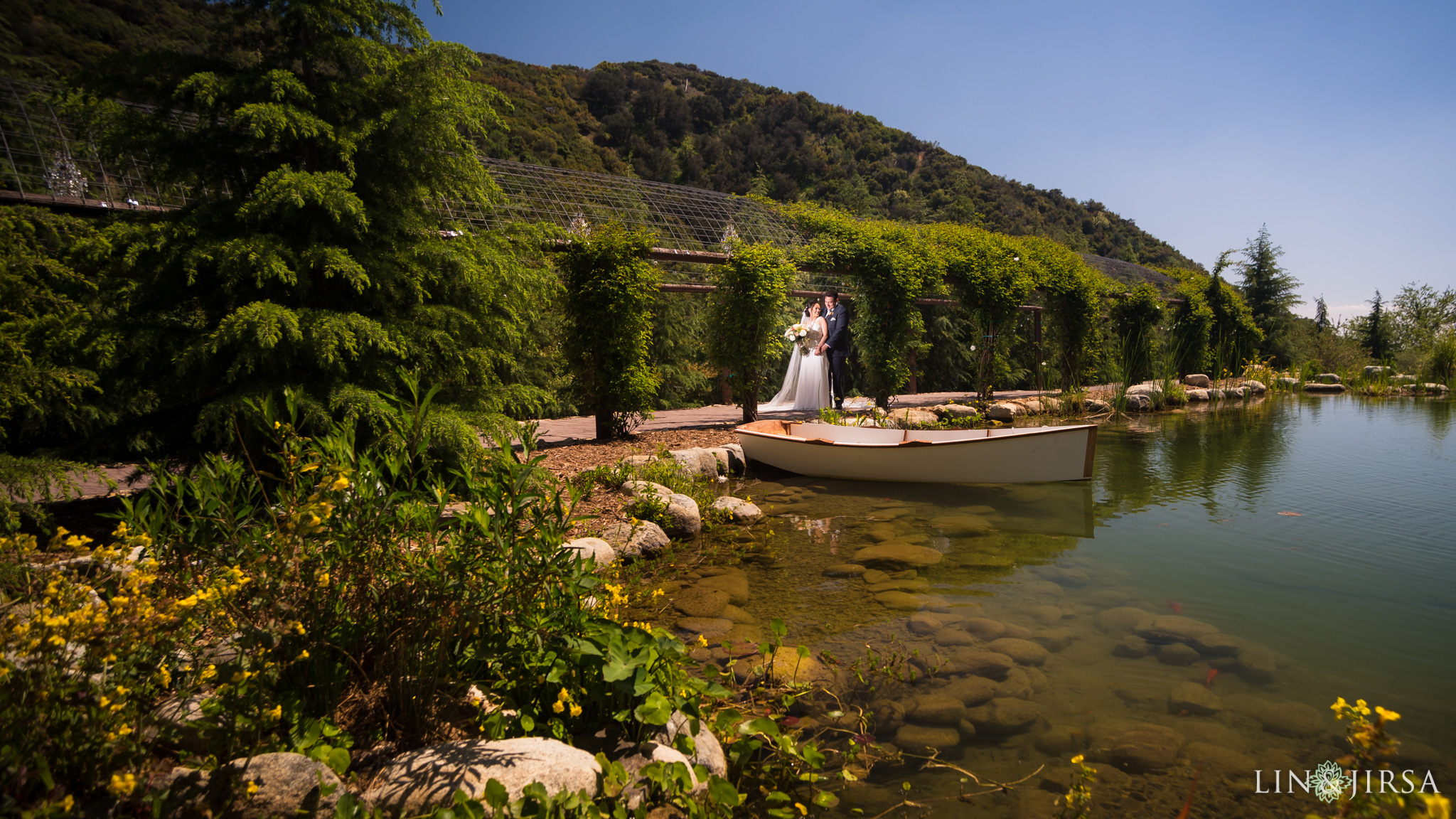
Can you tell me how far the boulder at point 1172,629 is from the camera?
328 cm

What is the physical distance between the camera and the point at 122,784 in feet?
3.98

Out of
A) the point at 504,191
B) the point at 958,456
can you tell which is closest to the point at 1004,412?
the point at 958,456

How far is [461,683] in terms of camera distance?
187 centimetres

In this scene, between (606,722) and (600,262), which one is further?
(600,262)

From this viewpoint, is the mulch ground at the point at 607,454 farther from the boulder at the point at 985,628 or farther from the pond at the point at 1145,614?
the boulder at the point at 985,628

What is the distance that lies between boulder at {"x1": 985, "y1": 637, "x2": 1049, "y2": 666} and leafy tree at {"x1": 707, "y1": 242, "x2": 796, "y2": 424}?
665cm

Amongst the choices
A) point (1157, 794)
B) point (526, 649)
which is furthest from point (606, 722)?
point (1157, 794)

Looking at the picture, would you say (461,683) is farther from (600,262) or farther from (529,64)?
(529,64)

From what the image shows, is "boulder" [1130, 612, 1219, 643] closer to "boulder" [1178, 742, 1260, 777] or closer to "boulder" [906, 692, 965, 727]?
"boulder" [1178, 742, 1260, 777]

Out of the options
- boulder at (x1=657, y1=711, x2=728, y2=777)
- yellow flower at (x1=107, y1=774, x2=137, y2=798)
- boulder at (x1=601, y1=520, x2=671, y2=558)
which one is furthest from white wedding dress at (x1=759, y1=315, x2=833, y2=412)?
yellow flower at (x1=107, y1=774, x2=137, y2=798)

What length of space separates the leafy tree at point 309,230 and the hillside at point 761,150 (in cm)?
2056

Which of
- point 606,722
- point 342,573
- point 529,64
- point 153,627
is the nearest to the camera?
point 153,627

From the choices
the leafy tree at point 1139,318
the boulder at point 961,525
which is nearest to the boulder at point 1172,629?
the boulder at point 961,525

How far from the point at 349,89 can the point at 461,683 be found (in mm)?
4005
